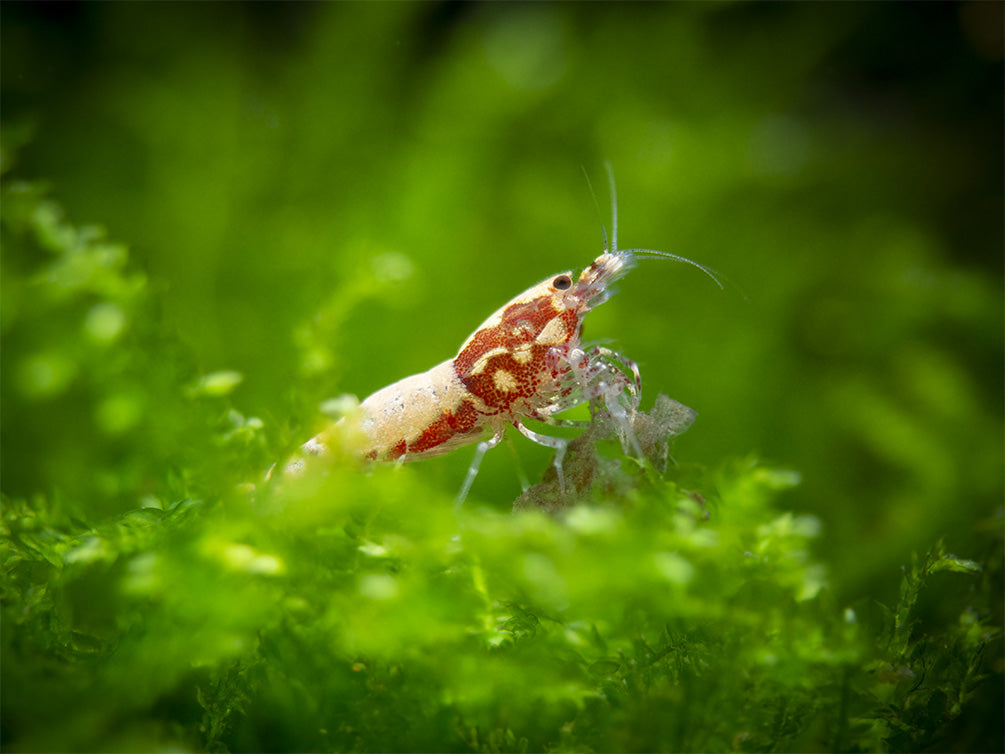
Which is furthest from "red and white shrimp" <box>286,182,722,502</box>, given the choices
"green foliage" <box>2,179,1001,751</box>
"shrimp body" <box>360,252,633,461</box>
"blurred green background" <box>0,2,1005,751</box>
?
"blurred green background" <box>0,2,1005,751</box>

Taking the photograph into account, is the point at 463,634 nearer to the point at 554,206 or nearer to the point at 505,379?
the point at 505,379

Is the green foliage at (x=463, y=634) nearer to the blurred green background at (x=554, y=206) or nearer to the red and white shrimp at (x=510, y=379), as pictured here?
the red and white shrimp at (x=510, y=379)

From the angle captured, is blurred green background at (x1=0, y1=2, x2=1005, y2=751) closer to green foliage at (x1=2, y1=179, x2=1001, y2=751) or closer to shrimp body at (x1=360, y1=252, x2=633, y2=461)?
shrimp body at (x1=360, y1=252, x2=633, y2=461)

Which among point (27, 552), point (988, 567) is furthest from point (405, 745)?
point (988, 567)

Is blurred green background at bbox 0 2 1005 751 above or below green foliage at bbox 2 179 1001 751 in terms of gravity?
above

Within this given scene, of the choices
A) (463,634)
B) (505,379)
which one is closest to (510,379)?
(505,379)
